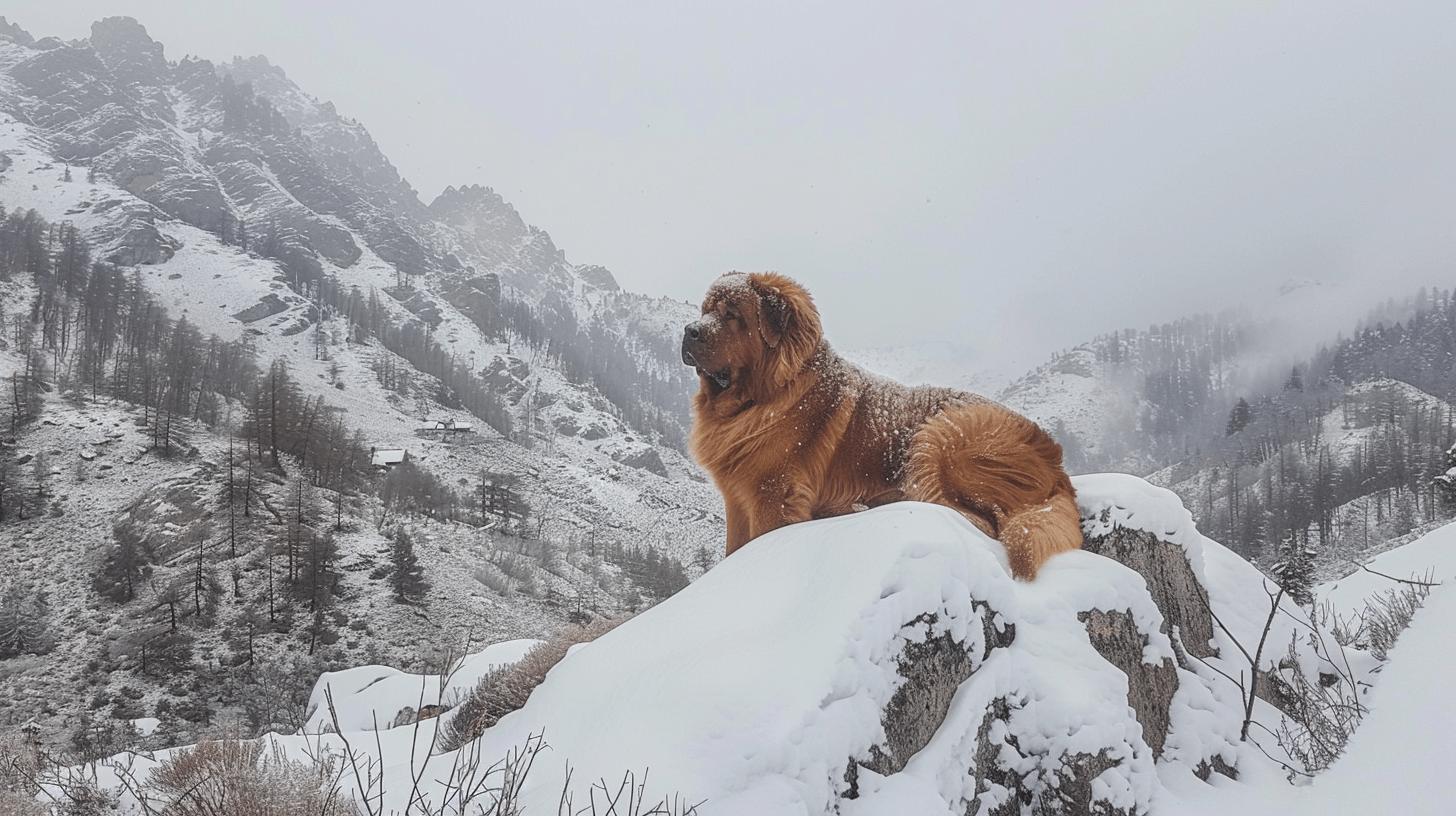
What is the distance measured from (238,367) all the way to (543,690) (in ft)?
417

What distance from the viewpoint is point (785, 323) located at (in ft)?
14.0

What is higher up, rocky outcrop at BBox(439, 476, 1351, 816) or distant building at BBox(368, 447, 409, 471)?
rocky outcrop at BBox(439, 476, 1351, 816)

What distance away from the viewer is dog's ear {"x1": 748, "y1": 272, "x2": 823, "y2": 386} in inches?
166

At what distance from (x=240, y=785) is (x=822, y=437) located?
→ 11.4ft

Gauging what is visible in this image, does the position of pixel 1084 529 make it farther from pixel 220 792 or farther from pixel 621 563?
pixel 621 563

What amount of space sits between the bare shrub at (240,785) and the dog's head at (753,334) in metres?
2.74

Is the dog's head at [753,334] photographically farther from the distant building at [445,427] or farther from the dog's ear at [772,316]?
the distant building at [445,427]


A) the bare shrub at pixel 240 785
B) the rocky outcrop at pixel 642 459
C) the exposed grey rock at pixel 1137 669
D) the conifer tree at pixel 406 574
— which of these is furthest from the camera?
the rocky outcrop at pixel 642 459

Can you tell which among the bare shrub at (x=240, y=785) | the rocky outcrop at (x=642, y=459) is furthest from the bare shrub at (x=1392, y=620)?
the rocky outcrop at (x=642, y=459)

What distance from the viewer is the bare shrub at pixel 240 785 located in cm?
296

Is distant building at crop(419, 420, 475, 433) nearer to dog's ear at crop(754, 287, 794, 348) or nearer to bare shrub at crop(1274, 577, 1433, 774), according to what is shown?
bare shrub at crop(1274, 577, 1433, 774)

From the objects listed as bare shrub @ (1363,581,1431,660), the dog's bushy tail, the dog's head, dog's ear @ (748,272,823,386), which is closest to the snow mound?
the dog's head

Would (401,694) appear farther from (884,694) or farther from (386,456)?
(386,456)

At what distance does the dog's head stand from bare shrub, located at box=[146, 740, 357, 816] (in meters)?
2.74
